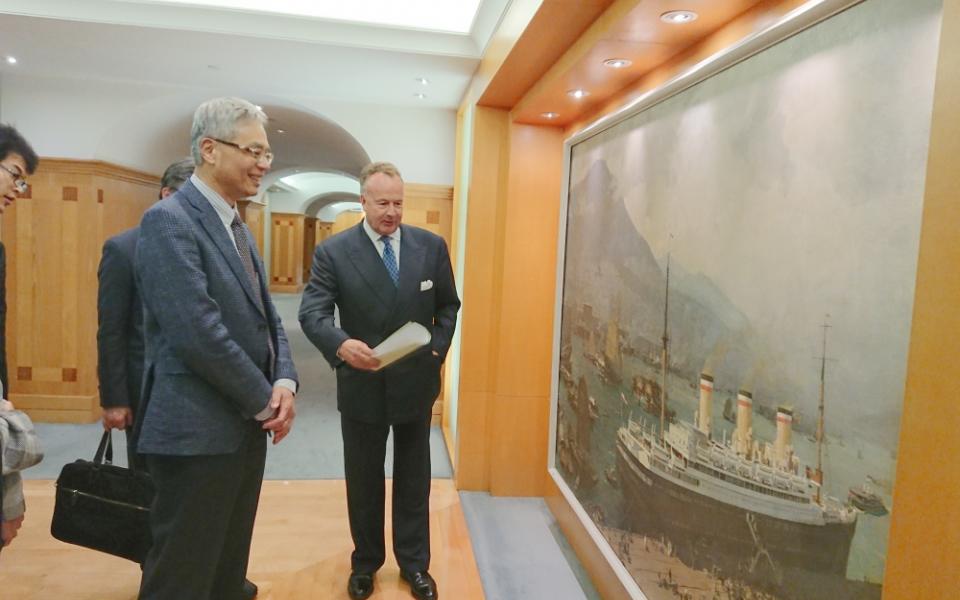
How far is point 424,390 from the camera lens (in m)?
2.54

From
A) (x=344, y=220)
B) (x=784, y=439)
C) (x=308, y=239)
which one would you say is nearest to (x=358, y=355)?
(x=784, y=439)

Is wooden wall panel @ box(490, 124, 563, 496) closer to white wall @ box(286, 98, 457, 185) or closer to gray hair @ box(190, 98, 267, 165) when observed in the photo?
white wall @ box(286, 98, 457, 185)

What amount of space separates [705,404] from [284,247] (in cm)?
1895

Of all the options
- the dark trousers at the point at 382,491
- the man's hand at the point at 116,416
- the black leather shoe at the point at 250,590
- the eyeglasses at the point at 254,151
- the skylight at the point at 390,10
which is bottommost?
the black leather shoe at the point at 250,590

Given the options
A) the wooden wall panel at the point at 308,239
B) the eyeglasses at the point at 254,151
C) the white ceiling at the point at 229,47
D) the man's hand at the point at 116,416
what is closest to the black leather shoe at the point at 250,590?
the man's hand at the point at 116,416

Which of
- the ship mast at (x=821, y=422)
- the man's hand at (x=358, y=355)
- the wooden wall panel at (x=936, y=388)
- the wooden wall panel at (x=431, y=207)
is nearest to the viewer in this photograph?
the wooden wall panel at (x=936, y=388)

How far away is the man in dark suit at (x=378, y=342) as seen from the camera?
248cm

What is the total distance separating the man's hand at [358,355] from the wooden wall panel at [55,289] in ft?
12.6

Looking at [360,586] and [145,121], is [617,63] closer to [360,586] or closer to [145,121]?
[360,586]

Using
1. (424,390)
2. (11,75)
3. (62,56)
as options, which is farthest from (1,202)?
(11,75)

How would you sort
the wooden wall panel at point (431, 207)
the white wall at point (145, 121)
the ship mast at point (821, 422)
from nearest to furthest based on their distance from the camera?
1. the ship mast at point (821, 422)
2. the white wall at point (145, 121)
3. the wooden wall panel at point (431, 207)

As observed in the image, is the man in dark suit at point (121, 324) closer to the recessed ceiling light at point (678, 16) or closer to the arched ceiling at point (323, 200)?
the recessed ceiling light at point (678, 16)

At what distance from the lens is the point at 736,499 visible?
168 cm

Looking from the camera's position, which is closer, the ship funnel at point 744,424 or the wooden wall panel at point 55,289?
the ship funnel at point 744,424
